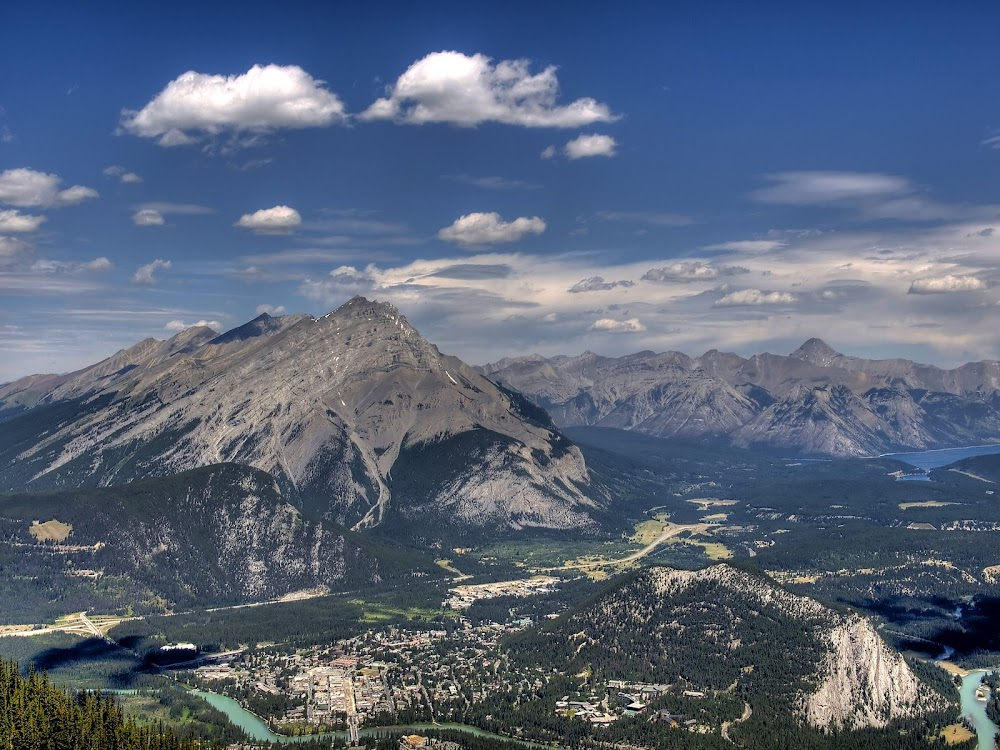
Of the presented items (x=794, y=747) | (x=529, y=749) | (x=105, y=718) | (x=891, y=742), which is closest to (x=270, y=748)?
(x=105, y=718)

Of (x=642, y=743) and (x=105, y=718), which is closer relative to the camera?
(x=105, y=718)

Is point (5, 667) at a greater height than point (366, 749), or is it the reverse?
point (5, 667)

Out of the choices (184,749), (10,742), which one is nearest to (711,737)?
(184,749)

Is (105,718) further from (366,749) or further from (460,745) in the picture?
(460,745)

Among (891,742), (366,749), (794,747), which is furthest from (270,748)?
(891,742)

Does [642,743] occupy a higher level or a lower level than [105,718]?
lower

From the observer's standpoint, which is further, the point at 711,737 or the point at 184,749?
the point at 711,737

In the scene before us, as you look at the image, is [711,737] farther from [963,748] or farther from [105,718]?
[105,718]

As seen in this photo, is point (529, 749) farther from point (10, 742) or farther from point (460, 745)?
point (10, 742)
